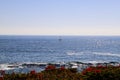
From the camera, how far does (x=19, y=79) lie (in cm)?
1862

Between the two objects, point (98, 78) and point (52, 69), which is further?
point (52, 69)

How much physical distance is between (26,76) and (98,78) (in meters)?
4.60

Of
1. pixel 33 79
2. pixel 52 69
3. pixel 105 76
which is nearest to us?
pixel 33 79

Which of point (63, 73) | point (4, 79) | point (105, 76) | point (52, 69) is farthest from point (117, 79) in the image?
point (4, 79)

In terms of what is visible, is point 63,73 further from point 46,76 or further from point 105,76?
point 105,76

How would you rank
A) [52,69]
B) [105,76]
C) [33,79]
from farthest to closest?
[52,69], [105,76], [33,79]

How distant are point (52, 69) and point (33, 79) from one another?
12.7 ft

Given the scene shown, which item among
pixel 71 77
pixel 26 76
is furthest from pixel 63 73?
pixel 26 76

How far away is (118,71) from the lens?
19516 millimetres

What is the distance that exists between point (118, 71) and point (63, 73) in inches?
142

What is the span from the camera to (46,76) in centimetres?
1889

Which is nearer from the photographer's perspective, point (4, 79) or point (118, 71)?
point (4, 79)

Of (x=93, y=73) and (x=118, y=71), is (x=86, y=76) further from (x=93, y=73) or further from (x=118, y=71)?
(x=118, y=71)

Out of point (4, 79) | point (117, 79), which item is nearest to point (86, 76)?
point (117, 79)
